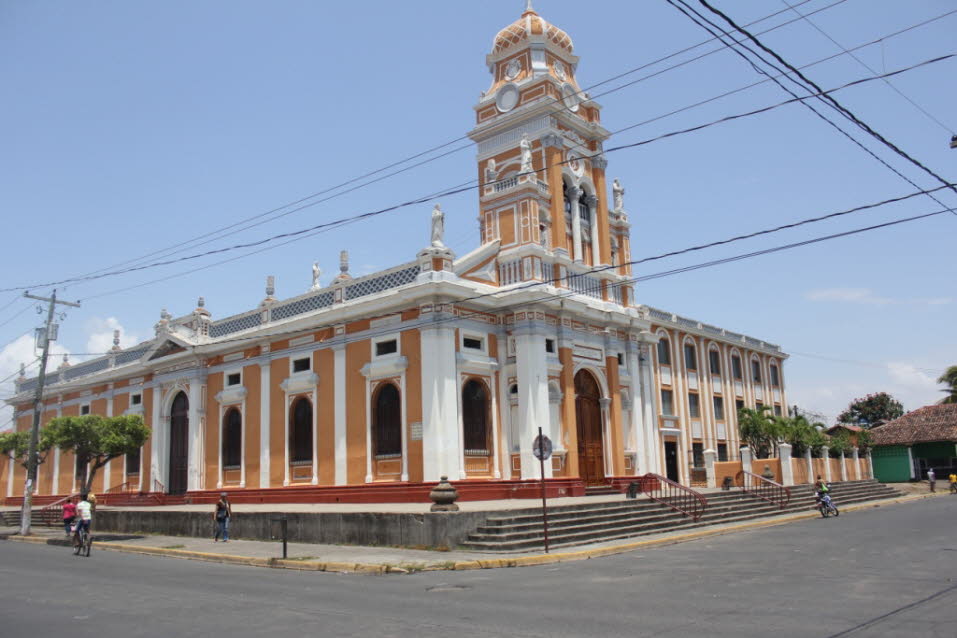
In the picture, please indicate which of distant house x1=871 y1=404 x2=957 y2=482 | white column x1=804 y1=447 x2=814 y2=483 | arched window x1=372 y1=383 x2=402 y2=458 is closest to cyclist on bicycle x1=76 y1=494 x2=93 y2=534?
arched window x1=372 y1=383 x2=402 y2=458

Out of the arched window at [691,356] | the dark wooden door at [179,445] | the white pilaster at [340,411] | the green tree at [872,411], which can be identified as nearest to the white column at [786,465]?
the arched window at [691,356]

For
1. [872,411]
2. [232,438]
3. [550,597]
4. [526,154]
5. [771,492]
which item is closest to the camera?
[550,597]

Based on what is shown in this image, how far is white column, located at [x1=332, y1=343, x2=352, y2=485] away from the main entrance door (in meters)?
7.80

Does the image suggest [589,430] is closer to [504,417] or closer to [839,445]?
[504,417]

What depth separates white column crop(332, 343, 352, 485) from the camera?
84.3 feet

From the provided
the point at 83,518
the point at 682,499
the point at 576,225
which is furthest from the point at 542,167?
the point at 83,518

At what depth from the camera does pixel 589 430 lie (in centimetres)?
2683

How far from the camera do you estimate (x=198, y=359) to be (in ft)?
105

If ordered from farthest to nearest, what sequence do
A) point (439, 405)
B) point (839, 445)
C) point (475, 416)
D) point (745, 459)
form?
point (839, 445)
point (745, 459)
point (475, 416)
point (439, 405)

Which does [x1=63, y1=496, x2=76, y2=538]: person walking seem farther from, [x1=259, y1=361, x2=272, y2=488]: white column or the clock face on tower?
the clock face on tower

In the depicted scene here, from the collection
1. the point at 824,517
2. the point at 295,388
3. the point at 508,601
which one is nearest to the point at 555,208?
the point at 295,388

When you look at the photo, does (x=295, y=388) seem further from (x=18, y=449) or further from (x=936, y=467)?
(x=936, y=467)

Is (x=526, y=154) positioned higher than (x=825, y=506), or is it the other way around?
(x=526, y=154)

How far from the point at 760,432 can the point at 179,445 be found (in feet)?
90.5
